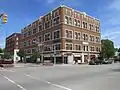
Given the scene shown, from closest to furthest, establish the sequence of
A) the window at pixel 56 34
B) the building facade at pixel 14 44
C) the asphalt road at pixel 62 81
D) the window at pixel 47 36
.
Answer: the asphalt road at pixel 62 81
the window at pixel 56 34
the window at pixel 47 36
the building facade at pixel 14 44

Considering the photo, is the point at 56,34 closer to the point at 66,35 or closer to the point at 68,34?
the point at 66,35

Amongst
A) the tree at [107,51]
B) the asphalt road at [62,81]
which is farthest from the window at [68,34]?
the asphalt road at [62,81]

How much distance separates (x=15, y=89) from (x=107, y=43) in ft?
260

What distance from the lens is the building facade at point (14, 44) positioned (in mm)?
111000

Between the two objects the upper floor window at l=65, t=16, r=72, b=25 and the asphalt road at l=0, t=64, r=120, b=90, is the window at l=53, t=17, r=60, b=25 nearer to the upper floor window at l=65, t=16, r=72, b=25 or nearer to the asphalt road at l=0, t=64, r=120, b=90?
the upper floor window at l=65, t=16, r=72, b=25

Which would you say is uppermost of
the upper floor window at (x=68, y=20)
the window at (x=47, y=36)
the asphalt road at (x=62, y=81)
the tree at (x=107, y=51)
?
the upper floor window at (x=68, y=20)

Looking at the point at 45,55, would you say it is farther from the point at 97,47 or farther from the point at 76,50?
the point at 97,47

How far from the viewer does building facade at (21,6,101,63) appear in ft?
209

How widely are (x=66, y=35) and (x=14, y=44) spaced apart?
196ft

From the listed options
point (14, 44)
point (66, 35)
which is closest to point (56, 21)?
point (66, 35)

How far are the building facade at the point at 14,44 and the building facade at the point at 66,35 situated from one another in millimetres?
A: 30636

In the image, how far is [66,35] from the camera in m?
64.4

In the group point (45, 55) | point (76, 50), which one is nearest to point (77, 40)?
point (76, 50)

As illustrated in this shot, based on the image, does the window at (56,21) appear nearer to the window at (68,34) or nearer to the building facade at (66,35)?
the building facade at (66,35)
